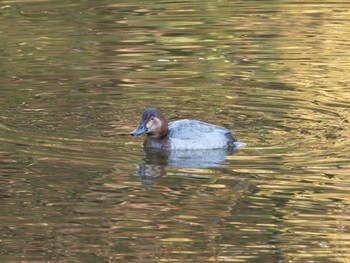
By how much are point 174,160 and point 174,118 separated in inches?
62.0

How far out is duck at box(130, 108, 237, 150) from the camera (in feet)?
38.8

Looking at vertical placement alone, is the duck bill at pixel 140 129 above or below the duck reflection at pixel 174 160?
above

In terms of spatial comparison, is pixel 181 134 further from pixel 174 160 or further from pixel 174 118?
pixel 174 118

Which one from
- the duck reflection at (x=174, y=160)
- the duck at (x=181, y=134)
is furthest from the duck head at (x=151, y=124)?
the duck reflection at (x=174, y=160)

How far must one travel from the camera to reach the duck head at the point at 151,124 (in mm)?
12006

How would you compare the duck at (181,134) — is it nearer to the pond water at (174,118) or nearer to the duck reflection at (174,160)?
the duck reflection at (174,160)

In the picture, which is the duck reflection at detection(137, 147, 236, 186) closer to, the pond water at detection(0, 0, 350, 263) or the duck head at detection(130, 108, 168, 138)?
the pond water at detection(0, 0, 350, 263)

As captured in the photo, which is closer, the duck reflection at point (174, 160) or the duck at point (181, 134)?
the duck reflection at point (174, 160)

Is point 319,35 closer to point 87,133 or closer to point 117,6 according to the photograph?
point 117,6

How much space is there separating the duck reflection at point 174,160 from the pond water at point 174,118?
0.02m

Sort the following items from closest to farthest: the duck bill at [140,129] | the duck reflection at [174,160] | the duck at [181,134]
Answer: the duck reflection at [174,160], the duck at [181,134], the duck bill at [140,129]

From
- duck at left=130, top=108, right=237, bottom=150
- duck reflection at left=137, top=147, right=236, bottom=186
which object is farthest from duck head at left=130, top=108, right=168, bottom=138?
duck reflection at left=137, top=147, right=236, bottom=186

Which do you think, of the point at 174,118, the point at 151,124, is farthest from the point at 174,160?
the point at 174,118

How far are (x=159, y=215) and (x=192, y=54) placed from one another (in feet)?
24.5
